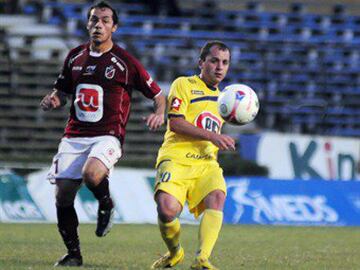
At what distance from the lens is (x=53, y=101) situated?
30.2ft

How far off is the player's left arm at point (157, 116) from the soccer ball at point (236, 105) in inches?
19.2

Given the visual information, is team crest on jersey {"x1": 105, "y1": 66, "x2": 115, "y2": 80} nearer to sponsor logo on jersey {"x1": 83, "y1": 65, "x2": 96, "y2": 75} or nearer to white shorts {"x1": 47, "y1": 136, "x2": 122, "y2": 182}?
sponsor logo on jersey {"x1": 83, "y1": 65, "x2": 96, "y2": 75}

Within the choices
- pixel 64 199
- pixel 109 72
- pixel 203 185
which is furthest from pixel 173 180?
pixel 109 72

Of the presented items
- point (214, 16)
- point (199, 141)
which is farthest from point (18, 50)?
point (199, 141)

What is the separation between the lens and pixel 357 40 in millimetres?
27172

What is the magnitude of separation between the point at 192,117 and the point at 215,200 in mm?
777

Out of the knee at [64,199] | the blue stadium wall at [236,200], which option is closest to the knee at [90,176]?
the knee at [64,199]

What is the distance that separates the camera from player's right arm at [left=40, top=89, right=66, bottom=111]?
917 centimetres

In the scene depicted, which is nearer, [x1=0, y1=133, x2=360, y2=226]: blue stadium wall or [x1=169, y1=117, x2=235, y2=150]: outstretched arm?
[x1=169, y1=117, x2=235, y2=150]: outstretched arm

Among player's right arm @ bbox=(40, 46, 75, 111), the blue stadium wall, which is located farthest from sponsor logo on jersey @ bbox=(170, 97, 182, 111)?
the blue stadium wall

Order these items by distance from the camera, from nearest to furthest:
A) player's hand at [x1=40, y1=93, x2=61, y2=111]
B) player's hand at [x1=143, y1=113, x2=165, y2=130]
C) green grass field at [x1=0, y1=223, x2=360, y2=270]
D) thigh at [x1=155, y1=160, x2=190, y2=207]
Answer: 1. player's hand at [x1=143, y1=113, x2=165, y2=130]
2. thigh at [x1=155, y1=160, x2=190, y2=207]
3. player's hand at [x1=40, y1=93, x2=61, y2=111]
4. green grass field at [x1=0, y1=223, x2=360, y2=270]

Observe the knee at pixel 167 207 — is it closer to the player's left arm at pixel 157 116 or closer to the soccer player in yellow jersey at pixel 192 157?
the soccer player in yellow jersey at pixel 192 157

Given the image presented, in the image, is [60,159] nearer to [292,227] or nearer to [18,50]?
[292,227]

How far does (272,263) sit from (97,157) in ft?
6.28
